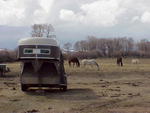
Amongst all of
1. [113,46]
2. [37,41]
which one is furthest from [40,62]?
[113,46]

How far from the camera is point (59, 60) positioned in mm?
23016

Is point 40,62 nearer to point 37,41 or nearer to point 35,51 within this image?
point 35,51

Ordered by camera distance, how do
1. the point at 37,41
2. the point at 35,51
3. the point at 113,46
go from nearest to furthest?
the point at 35,51, the point at 37,41, the point at 113,46

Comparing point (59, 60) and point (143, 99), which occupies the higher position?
point (59, 60)

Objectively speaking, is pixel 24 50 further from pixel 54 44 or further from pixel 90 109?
pixel 90 109

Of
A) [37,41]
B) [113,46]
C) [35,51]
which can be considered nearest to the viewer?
[35,51]

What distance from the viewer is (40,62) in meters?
22.5

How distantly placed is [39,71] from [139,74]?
20787 mm

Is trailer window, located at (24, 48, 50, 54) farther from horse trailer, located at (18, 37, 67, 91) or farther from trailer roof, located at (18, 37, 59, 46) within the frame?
trailer roof, located at (18, 37, 59, 46)

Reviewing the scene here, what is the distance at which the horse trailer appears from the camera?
22.4 m

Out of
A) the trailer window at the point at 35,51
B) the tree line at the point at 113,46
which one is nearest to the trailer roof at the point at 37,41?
the trailer window at the point at 35,51

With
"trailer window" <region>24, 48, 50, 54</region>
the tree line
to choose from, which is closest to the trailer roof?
"trailer window" <region>24, 48, 50, 54</region>

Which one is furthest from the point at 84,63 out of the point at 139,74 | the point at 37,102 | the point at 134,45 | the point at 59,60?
the point at 134,45

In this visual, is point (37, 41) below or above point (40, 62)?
above
